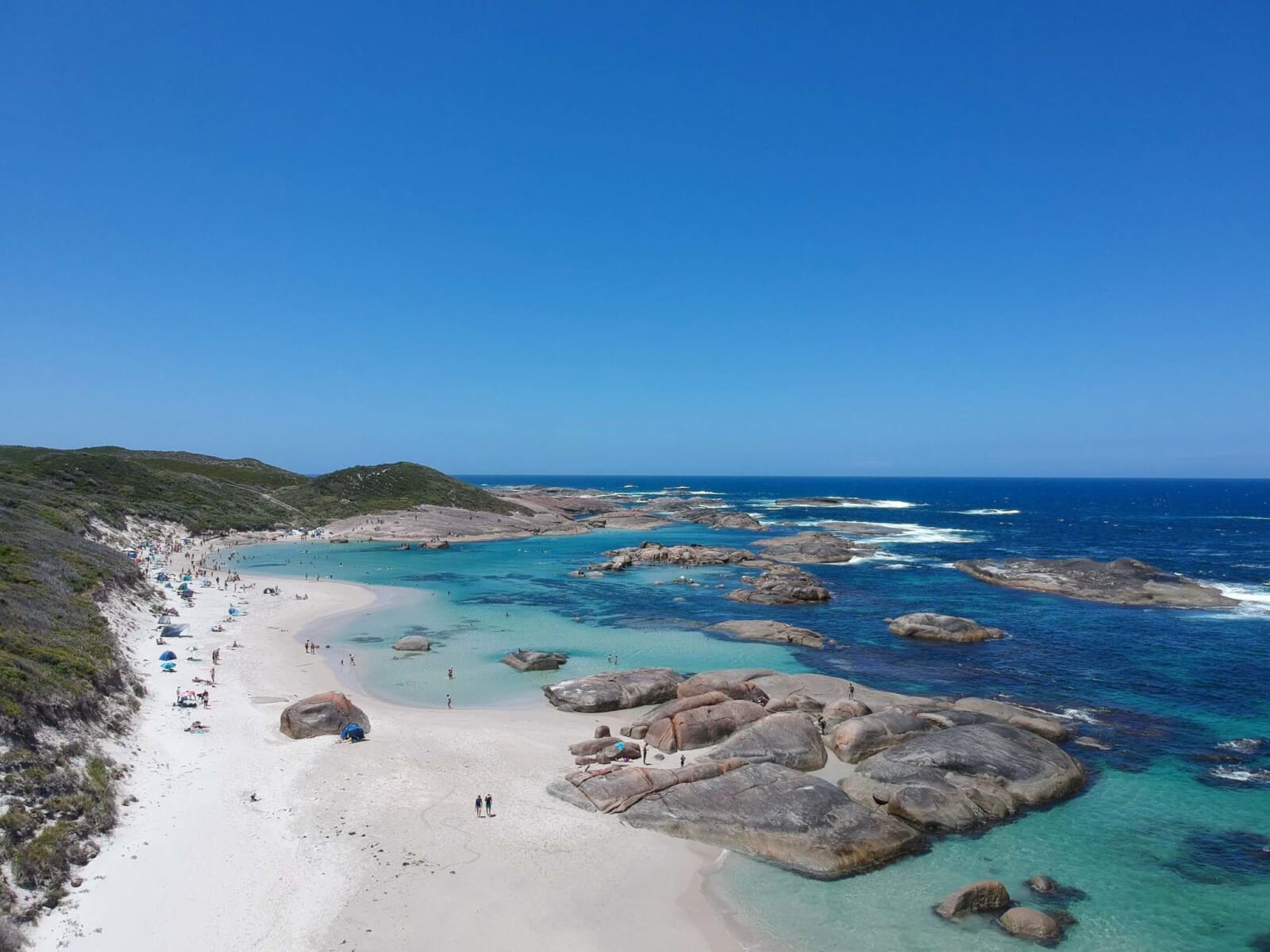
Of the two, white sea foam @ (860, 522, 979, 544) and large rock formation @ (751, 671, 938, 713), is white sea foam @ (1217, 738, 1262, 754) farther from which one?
white sea foam @ (860, 522, 979, 544)

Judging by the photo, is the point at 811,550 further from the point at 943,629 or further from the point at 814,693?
the point at 814,693

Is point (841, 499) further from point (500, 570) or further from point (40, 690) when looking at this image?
point (40, 690)

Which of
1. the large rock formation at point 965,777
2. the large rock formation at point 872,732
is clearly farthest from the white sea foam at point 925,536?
the large rock formation at point 965,777

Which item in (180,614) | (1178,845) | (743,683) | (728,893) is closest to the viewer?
(728,893)

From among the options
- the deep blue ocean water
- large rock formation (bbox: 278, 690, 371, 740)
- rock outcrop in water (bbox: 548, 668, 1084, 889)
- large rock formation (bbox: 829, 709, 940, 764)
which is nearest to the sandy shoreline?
large rock formation (bbox: 278, 690, 371, 740)

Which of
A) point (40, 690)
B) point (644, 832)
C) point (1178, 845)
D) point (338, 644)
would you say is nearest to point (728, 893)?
point (644, 832)

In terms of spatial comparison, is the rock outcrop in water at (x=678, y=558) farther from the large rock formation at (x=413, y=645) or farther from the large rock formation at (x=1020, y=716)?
the large rock formation at (x=1020, y=716)
